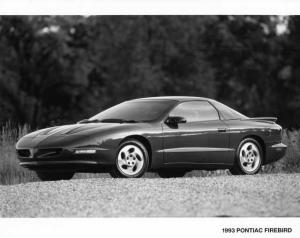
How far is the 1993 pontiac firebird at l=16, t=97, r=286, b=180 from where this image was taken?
1120cm

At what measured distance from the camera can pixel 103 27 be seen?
3809cm

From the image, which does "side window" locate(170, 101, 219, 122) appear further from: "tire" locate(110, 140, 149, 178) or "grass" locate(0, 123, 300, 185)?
"grass" locate(0, 123, 300, 185)

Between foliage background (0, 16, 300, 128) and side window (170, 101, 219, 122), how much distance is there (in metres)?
23.1

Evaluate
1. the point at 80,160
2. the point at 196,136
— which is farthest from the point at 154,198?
the point at 196,136

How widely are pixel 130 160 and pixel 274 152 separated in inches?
132

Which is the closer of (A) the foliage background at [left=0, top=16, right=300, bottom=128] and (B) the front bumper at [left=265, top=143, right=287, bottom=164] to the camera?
(B) the front bumper at [left=265, top=143, right=287, bottom=164]

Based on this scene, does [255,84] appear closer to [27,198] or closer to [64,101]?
[64,101]

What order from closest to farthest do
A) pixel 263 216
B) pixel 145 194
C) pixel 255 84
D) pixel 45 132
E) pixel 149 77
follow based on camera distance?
pixel 263 216 < pixel 145 194 < pixel 45 132 < pixel 149 77 < pixel 255 84

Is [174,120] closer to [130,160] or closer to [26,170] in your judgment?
[130,160]

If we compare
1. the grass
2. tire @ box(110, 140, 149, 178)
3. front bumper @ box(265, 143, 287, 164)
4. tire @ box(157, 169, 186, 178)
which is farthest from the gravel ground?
the grass

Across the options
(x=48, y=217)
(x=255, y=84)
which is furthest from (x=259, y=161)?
(x=255, y=84)

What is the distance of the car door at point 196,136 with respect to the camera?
12.1 metres

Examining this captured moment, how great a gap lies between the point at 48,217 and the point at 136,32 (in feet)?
99.6
